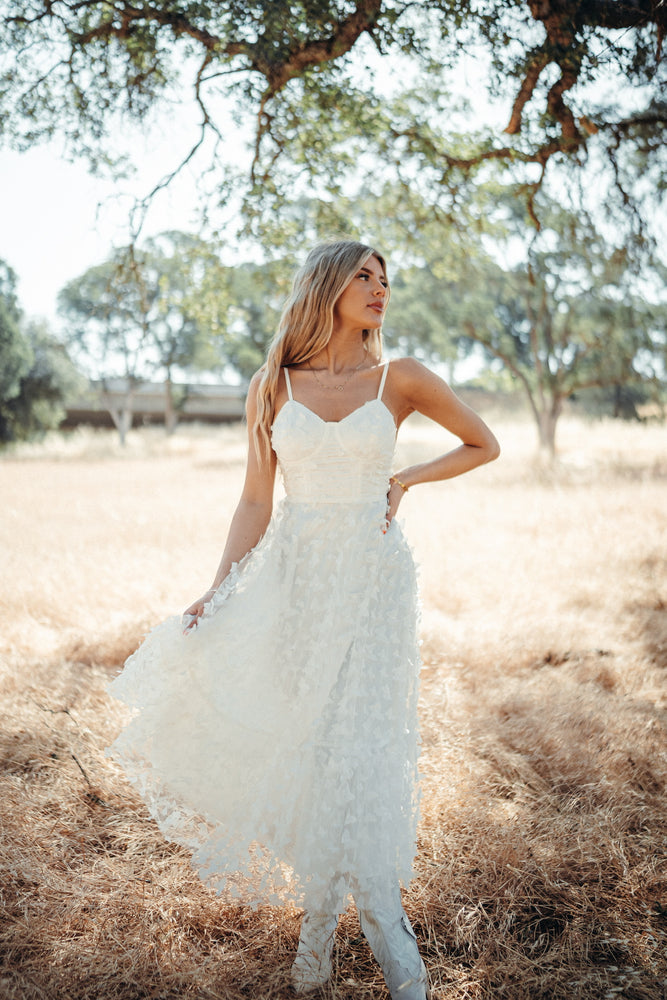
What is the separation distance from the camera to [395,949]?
2.30 meters

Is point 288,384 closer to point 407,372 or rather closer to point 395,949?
point 407,372

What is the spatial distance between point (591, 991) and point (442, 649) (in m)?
3.27

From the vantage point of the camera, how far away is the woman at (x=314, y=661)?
231cm

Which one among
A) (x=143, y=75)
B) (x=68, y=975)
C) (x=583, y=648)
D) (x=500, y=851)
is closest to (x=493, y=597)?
(x=583, y=648)

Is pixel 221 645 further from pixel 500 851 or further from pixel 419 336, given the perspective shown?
pixel 419 336

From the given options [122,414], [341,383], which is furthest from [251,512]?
[122,414]

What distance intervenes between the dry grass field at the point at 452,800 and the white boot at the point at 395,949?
0.18 metres

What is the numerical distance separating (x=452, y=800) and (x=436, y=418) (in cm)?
202

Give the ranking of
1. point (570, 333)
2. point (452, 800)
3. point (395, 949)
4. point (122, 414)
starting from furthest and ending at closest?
point (122, 414)
point (570, 333)
point (452, 800)
point (395, 949)

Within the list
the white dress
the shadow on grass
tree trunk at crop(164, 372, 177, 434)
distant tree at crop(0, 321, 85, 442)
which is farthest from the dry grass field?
tree trunk at crop(164, 372, 177, 434)

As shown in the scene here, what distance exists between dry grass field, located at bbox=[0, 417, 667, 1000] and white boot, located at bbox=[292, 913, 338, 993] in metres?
0.06

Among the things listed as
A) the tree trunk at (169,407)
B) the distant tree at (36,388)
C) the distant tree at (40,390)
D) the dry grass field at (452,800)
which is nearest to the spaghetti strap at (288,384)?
the dry grass field at (452,800)

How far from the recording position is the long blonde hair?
2.75m

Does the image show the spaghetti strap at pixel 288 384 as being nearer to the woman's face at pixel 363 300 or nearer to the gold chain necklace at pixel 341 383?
the gold chain necklace at pixel 341 383
